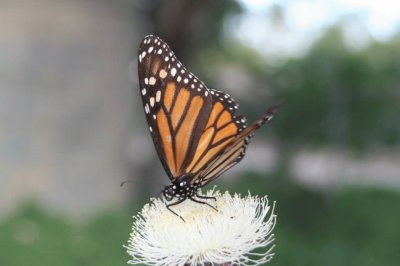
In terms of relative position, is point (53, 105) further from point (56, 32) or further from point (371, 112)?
point (371, 112)

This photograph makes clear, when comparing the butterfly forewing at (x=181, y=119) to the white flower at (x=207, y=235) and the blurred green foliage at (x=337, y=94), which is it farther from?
the blurred green foliage at (x=337, y=94)

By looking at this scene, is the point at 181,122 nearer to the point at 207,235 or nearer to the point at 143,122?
the point at 207,235

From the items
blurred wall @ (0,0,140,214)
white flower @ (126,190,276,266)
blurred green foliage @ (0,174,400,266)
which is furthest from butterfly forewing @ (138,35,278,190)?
blurred wall @ (0,0,140,214)

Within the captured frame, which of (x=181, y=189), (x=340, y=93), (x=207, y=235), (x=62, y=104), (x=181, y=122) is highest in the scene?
(x=62, y=104)

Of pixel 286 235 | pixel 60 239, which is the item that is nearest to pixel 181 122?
pixel 60 239

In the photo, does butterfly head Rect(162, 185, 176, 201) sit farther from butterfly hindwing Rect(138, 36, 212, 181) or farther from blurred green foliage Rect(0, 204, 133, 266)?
blurred green foliage Rect(0, 204, 133, 266)

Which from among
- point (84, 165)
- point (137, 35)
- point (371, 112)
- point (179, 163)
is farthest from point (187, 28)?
point (179, 163)

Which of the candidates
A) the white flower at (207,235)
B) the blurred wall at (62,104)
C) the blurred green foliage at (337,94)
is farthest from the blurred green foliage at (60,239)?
the white flower at (207,235)
